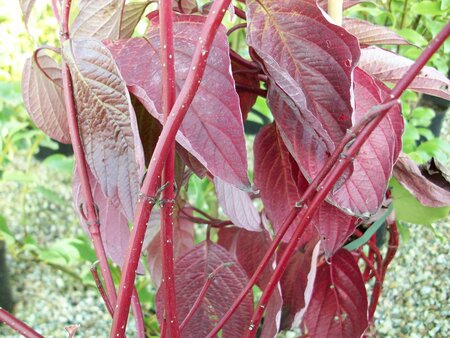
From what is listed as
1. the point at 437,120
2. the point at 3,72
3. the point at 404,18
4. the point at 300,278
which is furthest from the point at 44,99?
the point at 3,72

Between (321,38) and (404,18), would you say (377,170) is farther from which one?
(404,18)

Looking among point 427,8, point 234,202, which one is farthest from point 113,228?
point 427,8

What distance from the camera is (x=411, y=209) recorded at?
60 cm

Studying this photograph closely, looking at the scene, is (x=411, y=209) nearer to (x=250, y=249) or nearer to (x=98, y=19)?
(x=250, y=249)

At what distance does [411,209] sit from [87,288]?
798mm

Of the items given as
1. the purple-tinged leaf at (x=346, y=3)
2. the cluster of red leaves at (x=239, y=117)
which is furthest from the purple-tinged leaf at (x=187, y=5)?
the purple-tinged leaf at (x=346, y=3)

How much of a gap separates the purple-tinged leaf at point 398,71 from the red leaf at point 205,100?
0.50ft

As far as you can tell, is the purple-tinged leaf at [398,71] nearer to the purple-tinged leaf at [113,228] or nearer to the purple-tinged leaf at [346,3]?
the purple-tinged leaf at [346,3]

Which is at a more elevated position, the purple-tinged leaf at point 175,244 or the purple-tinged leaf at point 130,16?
the purple-tinged leaf at point 130,16

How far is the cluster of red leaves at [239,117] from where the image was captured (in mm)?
354

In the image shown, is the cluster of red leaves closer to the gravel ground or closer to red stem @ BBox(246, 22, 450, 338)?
red stem @ BBox(246, 22, 450, 338)

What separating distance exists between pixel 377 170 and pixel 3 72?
134 cm

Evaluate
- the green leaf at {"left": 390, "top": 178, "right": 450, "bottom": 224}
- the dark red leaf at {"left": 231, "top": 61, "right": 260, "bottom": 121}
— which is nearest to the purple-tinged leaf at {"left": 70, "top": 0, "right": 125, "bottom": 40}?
the dark red leaf at {"left": 231, "top": 61, "right": 260, "bottom": 121}

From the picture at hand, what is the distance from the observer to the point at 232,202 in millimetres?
470
